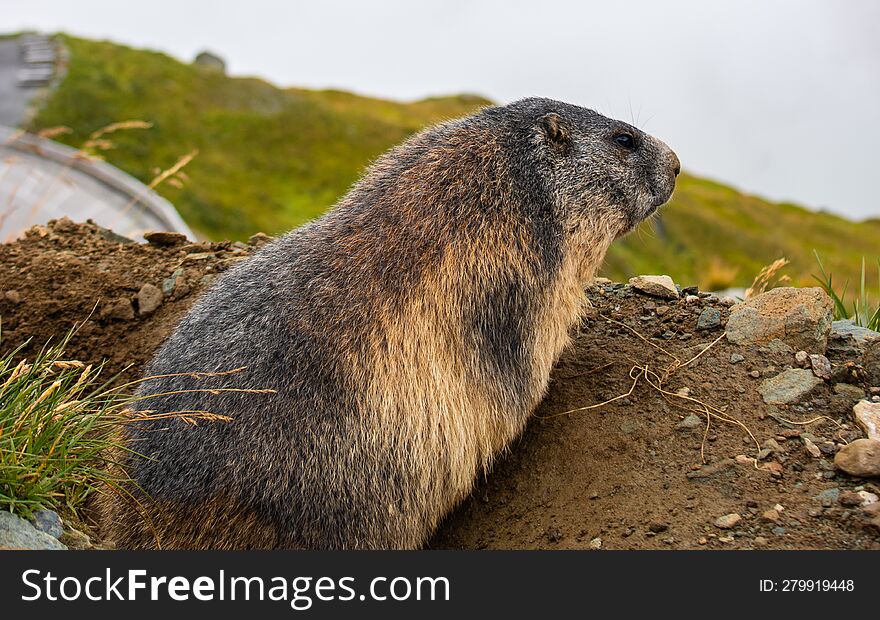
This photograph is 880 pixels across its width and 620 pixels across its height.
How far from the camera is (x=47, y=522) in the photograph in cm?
494

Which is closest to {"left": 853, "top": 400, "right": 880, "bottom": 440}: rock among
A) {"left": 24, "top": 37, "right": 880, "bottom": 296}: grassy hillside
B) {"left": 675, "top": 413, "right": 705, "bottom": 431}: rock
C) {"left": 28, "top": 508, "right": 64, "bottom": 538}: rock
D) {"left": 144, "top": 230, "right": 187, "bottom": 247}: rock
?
{"left": 675, "top": 413, "right": 705, "bottom": 431}: rock

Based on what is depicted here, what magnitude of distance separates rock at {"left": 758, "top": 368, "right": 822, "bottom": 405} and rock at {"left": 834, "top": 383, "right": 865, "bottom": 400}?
0.14 meters

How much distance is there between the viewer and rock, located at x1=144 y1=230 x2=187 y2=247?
909cm

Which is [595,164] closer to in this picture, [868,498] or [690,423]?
[690,423]

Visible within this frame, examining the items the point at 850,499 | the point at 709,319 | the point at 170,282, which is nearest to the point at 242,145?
the point at 170,282

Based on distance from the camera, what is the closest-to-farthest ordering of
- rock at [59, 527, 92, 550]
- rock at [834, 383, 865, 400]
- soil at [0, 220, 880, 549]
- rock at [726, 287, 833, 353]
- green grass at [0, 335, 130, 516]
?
green grass at [0, 335, 130, 516] → rock at [59, 527, 92, 550] → soil at [0, 220, 880, 549] → rock at [834, 383, 865, 400] → rock at [726, 287, 833, 353]

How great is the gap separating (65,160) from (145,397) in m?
18.0

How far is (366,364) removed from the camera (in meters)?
5.63

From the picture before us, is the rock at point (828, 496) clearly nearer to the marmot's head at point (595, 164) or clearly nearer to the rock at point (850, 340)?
the rock at point (850, 340)

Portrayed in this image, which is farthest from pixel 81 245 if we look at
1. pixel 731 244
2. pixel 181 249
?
pixel 731 244

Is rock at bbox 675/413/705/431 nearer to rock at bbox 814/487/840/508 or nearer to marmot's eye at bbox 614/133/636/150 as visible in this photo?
rock at bbox 814/487/840/508

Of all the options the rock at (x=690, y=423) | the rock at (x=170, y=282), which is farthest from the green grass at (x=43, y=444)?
the rock at (x=690, y=423)

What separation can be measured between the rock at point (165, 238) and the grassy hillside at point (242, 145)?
20969 millimetres

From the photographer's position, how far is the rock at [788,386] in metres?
6.30
